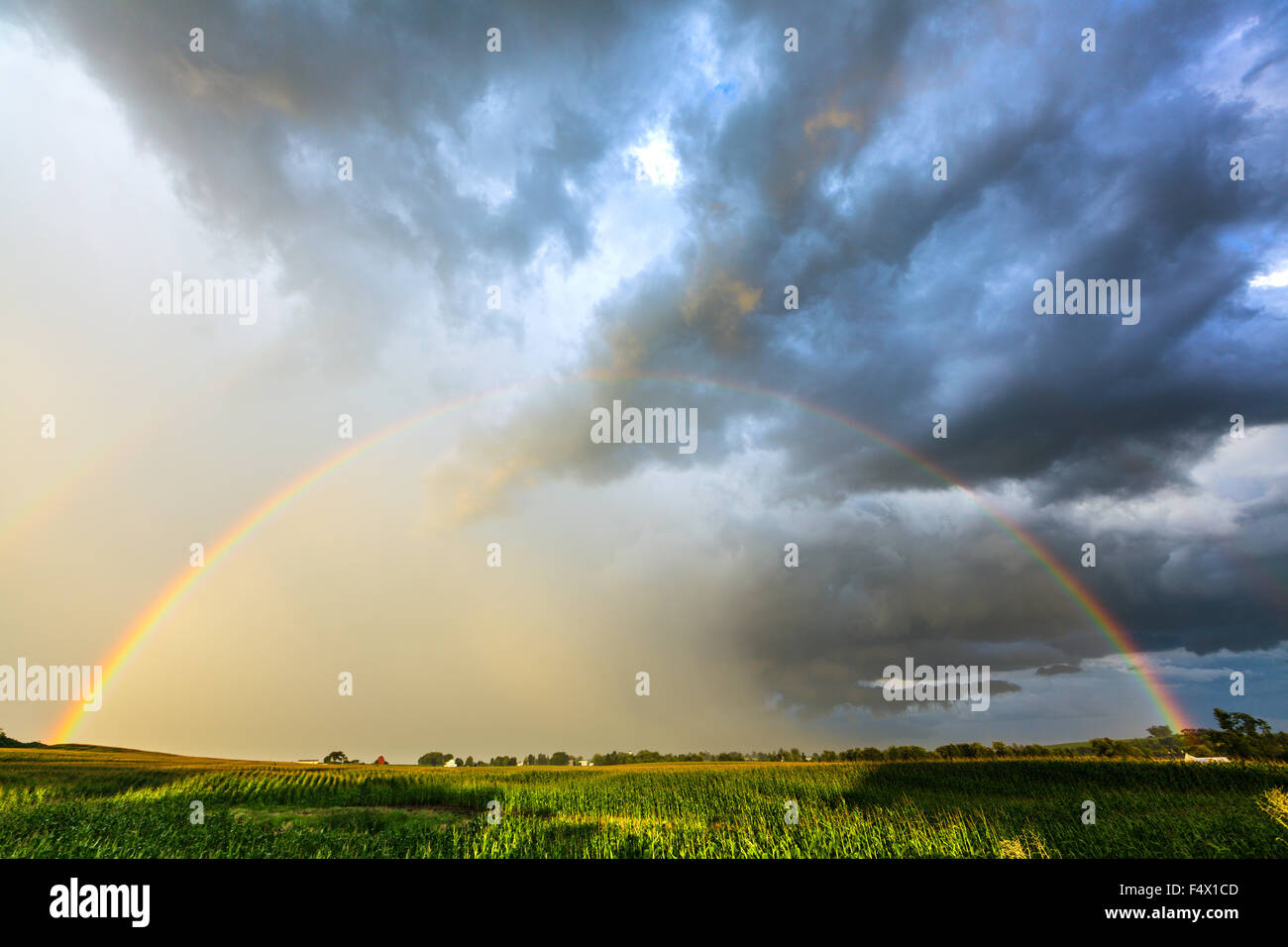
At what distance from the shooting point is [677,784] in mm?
42969

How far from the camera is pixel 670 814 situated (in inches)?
1199

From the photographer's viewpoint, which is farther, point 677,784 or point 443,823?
point 677,784

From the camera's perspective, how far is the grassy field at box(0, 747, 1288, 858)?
69.4 ft

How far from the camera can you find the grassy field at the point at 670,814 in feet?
69.4
